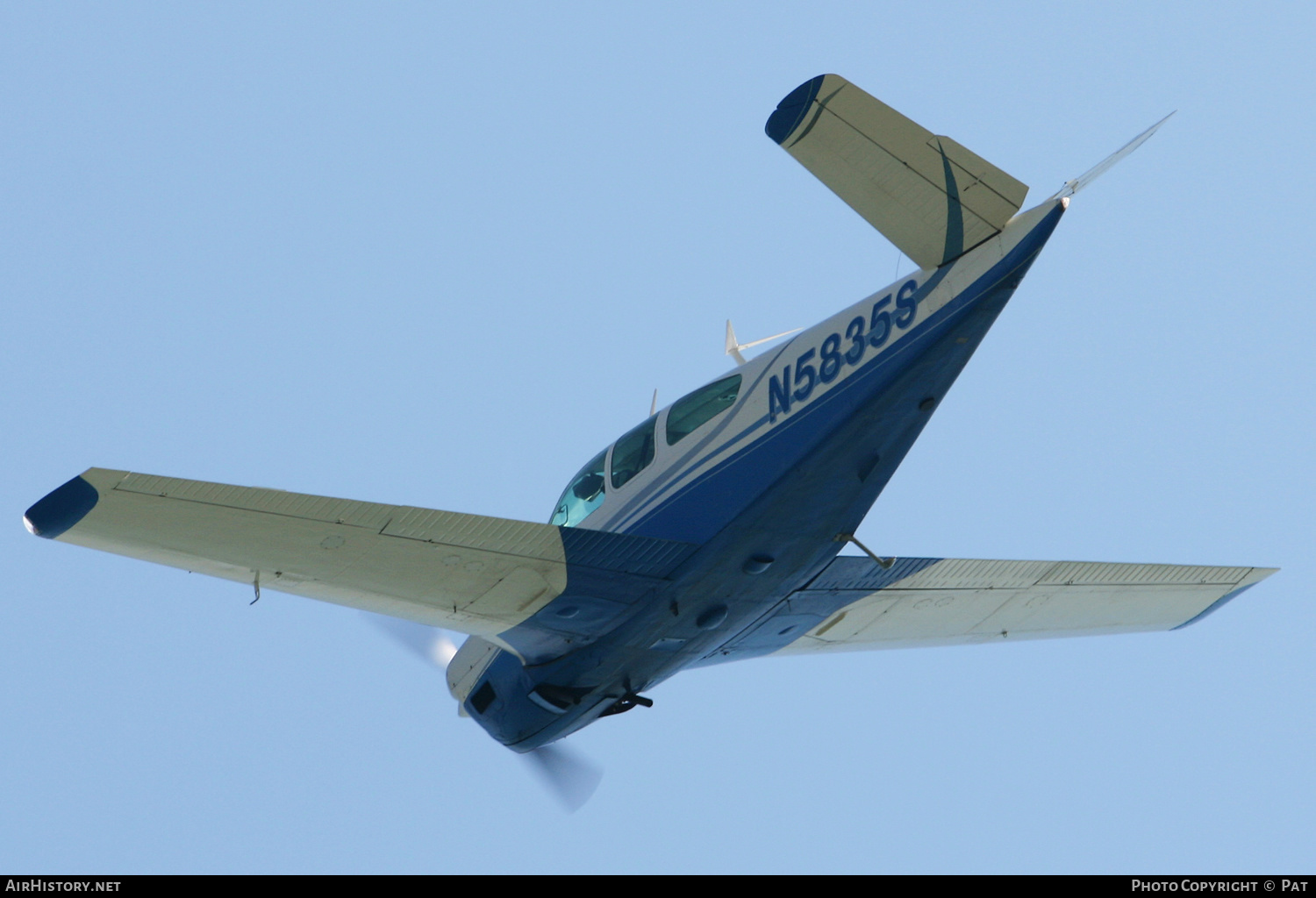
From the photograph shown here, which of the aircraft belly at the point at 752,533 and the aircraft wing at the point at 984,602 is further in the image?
the aircraft wing at the point at 984,602

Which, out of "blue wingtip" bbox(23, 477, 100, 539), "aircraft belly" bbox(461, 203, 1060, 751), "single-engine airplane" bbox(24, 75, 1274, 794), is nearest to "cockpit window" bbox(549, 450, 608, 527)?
"single-engine airplane" bbox(24, 75, 1274, 794)

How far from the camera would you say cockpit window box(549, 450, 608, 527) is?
12.2 metres

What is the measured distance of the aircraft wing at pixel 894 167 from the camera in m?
9.98

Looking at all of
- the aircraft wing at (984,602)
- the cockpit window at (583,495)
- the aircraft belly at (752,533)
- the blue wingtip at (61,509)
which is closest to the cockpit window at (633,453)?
the cockpit window at (583,495)

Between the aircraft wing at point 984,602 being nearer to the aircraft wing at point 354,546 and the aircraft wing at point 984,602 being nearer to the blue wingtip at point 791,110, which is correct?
the aircraft wing at point 354,546

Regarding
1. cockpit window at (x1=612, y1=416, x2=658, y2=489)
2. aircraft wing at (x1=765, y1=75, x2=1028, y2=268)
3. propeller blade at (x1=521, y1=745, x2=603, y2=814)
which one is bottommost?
propeller blade at (x1=521, y1=745, x2=603, y2=814)

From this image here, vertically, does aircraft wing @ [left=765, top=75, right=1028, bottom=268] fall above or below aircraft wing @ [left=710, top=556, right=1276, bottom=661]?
above

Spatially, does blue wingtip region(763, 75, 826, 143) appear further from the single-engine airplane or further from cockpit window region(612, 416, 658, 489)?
cockpit window region(612, 416, 658, 489)

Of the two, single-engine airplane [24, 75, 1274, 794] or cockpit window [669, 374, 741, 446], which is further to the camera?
cockpit window [669, 374, 741, 446]

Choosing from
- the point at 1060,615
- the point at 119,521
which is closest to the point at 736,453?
the point at 119,521

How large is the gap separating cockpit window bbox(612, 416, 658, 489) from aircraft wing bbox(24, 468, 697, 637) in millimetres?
985

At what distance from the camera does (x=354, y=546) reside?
10156mm

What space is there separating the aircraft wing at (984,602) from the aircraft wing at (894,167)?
3617mm
